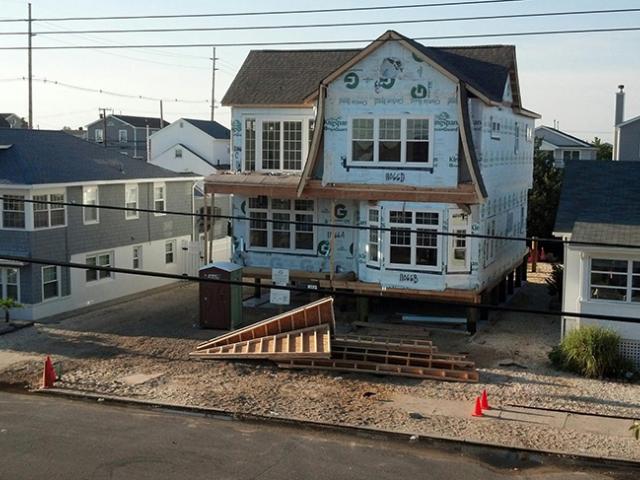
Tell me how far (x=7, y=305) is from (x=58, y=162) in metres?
6.69

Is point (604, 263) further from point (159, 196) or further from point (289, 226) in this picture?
point (159, 196)

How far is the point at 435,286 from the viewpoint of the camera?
25.1 metres

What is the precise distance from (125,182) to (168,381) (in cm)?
1420

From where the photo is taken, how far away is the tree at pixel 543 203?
41.7 metres

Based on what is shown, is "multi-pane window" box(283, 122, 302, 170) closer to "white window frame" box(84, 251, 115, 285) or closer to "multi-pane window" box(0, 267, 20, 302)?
"white window frame" box(84, 251, 115, 285)

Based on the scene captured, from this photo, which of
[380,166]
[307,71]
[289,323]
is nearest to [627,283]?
[380,166]

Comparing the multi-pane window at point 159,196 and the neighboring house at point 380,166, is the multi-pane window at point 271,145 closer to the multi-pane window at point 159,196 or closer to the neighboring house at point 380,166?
the neighboring house at point 380,166

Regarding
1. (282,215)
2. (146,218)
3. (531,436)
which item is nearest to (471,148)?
(282,215)

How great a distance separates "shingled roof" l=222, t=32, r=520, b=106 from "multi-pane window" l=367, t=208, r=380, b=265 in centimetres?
457

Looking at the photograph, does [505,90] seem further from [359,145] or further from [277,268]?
[277,268]

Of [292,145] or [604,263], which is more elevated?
[292,145]

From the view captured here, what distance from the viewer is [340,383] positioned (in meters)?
20.5

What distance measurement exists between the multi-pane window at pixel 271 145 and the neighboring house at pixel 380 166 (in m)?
0.04

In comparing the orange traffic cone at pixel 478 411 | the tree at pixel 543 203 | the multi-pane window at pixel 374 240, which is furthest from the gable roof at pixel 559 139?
the orange traffic cone at pixel 478 411
